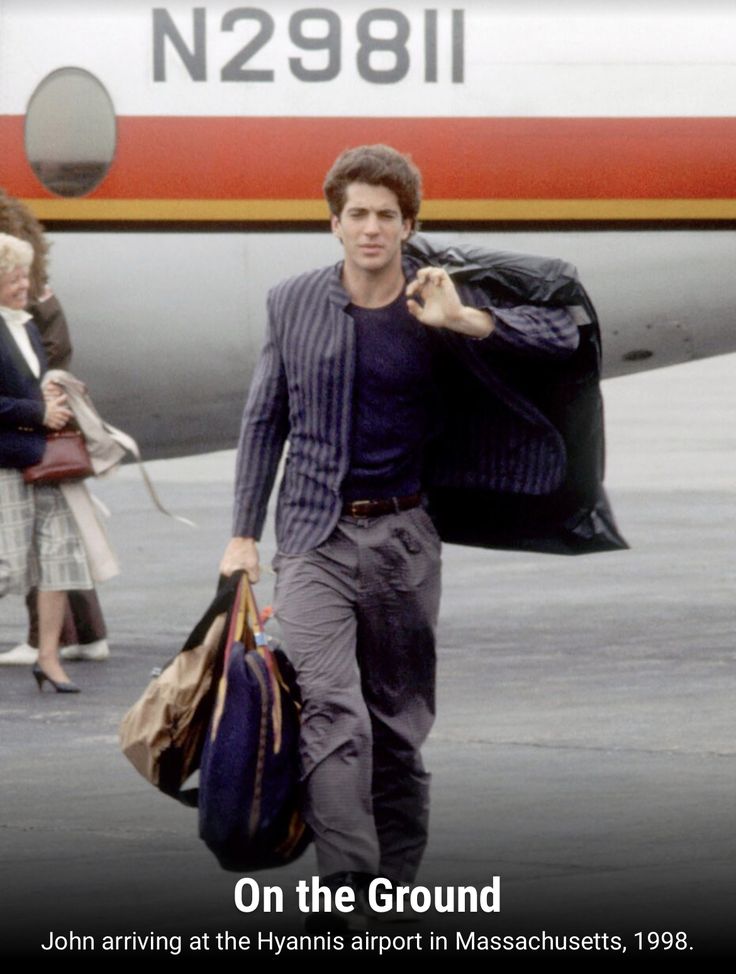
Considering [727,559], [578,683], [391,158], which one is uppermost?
[391,158]

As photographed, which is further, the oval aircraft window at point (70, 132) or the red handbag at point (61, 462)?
the oval aircraft window at point (70, 132)

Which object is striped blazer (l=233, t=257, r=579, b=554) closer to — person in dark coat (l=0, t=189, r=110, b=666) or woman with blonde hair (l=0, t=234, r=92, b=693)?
woman with blonde hair (l=0, t=234, r=92, b=693)

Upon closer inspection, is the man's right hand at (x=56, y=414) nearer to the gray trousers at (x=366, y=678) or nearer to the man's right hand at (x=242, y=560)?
the gray trousers at (x=366, y=678)

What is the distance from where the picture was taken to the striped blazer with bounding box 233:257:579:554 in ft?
20.8

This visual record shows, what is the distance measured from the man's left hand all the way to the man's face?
11cm

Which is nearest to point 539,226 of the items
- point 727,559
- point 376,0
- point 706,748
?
point 376,0

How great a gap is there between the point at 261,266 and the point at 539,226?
3.34 ft

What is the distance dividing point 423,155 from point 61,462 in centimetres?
173

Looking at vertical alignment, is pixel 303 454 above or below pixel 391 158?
below

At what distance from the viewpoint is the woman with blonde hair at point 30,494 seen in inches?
388

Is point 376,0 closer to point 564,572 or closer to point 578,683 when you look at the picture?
point 578,683

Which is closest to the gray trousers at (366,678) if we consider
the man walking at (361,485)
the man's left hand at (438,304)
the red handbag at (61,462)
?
the man walking at (361,485)

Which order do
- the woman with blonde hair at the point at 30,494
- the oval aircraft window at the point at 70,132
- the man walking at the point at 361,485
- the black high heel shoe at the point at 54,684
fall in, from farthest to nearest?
1. the oval aircraft window at the point at 70,132
2. the black high heel shoe at the point at 54,684
3. the woman with blonde hair at the point at 30,494
4. the man walking at the point at 361,485

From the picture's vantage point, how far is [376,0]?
1034cm
